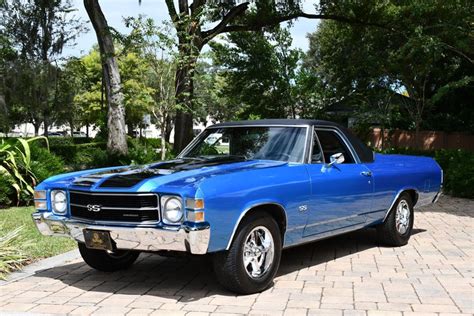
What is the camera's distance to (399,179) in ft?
24.8

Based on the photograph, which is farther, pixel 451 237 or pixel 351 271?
pixel 451 237

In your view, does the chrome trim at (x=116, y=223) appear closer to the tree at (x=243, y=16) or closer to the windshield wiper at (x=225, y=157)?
the windshield wiper at (x=225, y=157)

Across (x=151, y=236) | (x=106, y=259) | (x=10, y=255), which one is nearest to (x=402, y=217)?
(x=106, y=259)

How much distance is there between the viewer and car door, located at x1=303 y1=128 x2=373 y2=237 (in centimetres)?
611

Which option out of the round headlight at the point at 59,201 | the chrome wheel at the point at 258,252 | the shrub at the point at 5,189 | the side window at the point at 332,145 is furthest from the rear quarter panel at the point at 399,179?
the shrub at the point at 5,189

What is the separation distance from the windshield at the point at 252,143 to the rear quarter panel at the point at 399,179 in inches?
50.9

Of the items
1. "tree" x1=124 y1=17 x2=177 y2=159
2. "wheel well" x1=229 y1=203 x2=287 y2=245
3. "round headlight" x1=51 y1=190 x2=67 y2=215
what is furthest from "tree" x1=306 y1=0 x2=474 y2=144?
"round headlight" x1=51 y1=190 x2=67 y2=215

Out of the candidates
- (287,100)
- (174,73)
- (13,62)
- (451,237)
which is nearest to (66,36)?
(13,62)

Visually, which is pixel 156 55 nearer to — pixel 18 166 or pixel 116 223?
pixel 18 166

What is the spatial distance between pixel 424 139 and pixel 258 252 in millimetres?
23840

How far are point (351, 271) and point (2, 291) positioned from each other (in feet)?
12.1

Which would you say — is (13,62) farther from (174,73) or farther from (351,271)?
(351,271)

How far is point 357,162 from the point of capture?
7027mm

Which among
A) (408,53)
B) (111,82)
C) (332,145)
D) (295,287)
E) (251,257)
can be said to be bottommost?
(295,287)
